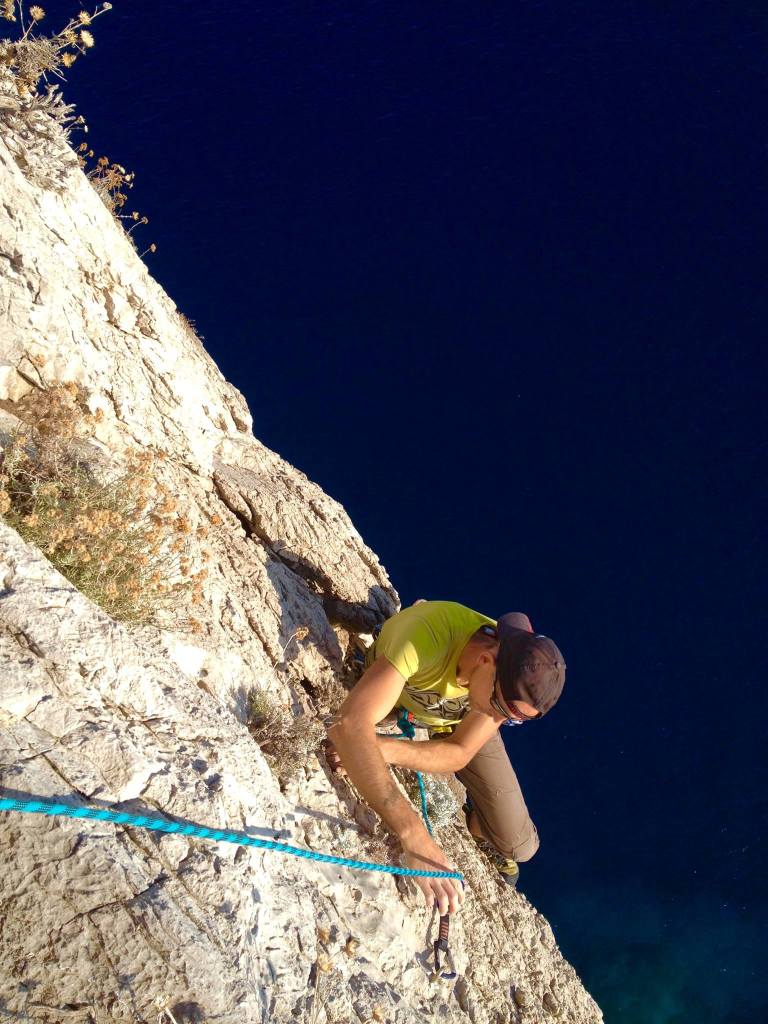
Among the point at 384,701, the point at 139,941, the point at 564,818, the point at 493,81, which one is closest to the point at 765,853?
the point at 564,818

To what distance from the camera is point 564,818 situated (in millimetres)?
10773

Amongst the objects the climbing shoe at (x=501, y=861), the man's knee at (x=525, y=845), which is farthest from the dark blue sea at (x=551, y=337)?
the climbing shoe at (x=501, y=861)

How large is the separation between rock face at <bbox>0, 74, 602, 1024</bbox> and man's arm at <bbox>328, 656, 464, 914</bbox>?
206 mm

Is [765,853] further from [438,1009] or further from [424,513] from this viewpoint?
[438,1009]

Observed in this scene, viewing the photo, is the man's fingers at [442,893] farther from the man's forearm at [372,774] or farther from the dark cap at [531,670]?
the dark cap at [531,670]

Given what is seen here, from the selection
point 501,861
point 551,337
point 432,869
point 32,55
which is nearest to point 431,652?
point 432,869

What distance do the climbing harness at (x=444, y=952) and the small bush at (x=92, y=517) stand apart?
7.07 feet

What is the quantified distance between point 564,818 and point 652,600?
3.32m

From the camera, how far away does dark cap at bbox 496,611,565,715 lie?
13.8ft

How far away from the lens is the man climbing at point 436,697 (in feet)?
14.1

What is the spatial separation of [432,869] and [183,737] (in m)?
1.76

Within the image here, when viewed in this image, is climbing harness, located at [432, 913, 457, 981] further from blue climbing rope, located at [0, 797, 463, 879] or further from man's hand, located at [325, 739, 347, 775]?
blue climbing rope, located at [0, 797, 463, 879]

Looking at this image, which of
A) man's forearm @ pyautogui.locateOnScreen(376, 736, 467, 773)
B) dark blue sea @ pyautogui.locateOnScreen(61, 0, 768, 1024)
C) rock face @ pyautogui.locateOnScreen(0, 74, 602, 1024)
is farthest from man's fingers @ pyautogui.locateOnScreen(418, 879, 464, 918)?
dark blue sea @ pyautogui.locateOnScreen(61, 0, 768, 1024)

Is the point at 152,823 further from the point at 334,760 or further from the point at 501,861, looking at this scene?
the point at 501,861
